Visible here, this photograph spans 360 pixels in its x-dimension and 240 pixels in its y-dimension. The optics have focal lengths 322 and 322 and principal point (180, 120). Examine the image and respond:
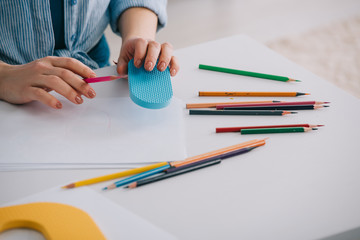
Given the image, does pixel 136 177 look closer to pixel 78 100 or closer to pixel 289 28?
pixel 78 100

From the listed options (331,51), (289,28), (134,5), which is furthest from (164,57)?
(289,28)

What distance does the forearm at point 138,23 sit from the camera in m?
0.72

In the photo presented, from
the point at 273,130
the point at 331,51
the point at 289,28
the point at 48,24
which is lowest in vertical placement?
the point at 273,130

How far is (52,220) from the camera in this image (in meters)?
0.37

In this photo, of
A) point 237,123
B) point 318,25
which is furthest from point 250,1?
point 237,123

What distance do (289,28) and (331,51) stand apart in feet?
1.00

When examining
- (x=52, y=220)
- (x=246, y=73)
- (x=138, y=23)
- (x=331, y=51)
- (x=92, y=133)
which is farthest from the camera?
(x=331, y=51)

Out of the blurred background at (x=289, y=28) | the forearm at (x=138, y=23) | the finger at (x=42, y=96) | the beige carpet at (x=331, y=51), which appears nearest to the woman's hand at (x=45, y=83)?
the finger at (x=42, y=96)

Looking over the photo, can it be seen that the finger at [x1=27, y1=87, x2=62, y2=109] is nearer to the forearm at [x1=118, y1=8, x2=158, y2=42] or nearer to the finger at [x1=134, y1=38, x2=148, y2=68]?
the finger at [x1=134, y1=38, x2=148, y2=68]

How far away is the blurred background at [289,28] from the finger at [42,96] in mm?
1231

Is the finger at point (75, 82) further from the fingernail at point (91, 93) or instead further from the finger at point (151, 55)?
the finger at point (151, 55)

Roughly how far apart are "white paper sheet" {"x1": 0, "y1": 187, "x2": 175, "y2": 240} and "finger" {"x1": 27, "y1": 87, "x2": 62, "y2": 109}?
0.16m

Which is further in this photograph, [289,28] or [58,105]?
[289,28]

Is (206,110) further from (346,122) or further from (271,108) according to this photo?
(346,122)
